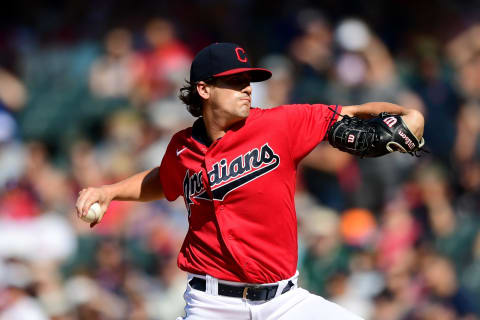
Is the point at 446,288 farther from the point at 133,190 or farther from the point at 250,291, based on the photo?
the point at 133,190

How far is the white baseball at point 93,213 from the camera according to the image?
376 cm

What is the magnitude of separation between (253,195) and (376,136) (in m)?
0.66

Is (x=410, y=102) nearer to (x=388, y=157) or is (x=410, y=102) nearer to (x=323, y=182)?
(x=388, y=157)

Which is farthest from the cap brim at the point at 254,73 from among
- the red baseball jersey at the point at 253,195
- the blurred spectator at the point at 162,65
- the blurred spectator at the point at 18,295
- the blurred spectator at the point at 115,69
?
the blurred spectator at the point at 115,69

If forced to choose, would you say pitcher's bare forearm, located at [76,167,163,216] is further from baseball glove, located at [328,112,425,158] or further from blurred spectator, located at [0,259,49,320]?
blurred spectator, located at [0,259,49,320]

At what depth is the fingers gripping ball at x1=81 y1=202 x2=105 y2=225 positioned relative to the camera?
376 cm

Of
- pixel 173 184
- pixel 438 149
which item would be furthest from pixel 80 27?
pixel 173 184

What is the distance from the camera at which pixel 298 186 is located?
711cm

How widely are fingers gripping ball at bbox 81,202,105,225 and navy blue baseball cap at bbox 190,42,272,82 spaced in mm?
847

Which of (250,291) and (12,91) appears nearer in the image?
(250,291)

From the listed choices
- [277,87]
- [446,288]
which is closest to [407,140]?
[446,288]

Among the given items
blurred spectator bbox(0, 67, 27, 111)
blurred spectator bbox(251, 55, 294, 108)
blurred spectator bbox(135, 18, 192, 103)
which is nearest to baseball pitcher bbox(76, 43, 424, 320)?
blurred spectator bbox(251, 55, 294, 108)

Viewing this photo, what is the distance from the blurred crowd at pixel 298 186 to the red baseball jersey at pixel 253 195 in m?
2.64

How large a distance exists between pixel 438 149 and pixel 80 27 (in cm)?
495
